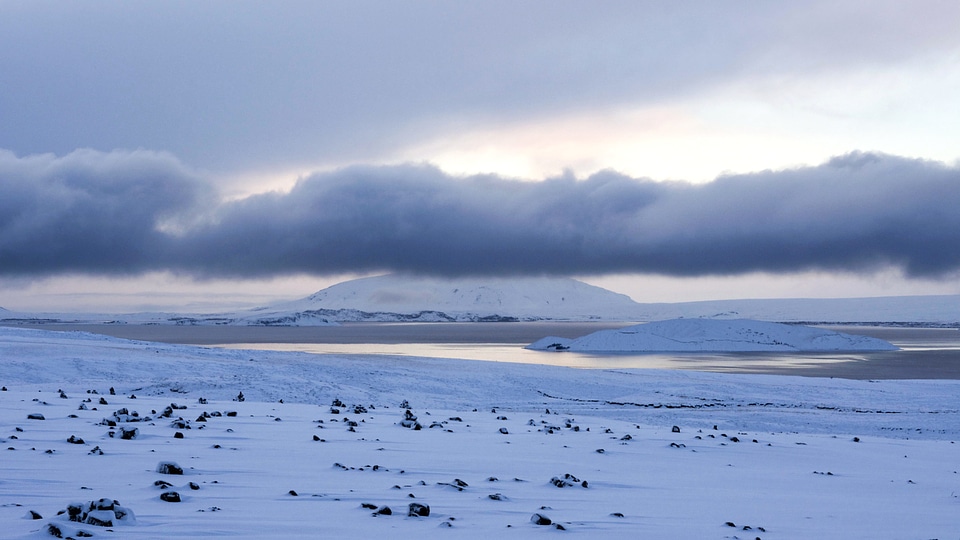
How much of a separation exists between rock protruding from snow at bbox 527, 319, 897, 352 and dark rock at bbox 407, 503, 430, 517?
251ft

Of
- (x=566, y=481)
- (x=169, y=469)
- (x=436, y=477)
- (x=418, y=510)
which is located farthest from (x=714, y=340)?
(x=418, y=510)

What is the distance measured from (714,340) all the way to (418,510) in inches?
3292

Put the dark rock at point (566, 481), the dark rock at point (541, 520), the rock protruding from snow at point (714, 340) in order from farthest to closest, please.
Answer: the rock protruding from snow at point (714, 340), the dark rock at point (566, 481), the dark rock at point (541, 520)

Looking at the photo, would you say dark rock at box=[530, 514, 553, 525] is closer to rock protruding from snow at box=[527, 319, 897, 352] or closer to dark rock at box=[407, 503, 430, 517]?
dark rock at box=[407, 503, 430, 517]

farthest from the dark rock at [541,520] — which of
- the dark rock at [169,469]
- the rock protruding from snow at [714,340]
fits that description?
the rock protruding from snow at [714,340]

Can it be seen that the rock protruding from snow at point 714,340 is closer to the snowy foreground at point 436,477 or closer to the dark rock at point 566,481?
the snowy foreground at point 436,477

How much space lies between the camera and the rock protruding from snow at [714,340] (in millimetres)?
84562

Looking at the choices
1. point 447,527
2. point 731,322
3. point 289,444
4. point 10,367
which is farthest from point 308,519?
point 731,322

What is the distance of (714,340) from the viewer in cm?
8650

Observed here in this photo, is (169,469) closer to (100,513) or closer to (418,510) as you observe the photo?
(100,513)

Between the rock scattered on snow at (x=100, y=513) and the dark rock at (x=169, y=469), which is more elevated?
the rock scattered on snow at (x=100, y=513)

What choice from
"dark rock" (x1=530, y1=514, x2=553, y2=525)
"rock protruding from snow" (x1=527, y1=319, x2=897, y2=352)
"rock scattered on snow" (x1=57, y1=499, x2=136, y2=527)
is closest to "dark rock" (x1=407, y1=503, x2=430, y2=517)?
"dark rock" (x1=530, y1=514, x2=553, y2=525)

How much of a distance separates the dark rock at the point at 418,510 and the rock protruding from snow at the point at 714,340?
251ft

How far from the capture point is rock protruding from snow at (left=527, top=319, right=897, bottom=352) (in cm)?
8456
